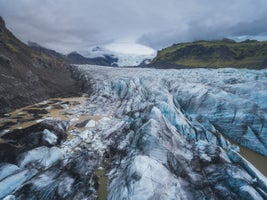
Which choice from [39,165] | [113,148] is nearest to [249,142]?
[113,148]

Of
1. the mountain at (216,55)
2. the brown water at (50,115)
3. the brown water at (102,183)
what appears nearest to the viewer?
the brown water at (102,183)

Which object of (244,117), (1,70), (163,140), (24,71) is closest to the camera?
(163,140)

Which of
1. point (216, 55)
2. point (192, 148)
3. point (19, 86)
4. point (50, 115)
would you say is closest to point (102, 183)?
point (192, 148)

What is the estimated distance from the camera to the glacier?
758cm

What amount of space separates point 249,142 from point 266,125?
157 centimetres

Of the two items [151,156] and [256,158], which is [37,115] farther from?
[256,158]

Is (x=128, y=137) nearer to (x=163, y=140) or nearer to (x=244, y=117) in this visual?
(x=163, y=140)

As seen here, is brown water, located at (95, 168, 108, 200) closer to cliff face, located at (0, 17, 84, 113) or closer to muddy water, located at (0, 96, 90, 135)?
muddy water, located at (0, 96, 90, 135)

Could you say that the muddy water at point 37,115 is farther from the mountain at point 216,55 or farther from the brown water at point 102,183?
the mountain at point 216,55

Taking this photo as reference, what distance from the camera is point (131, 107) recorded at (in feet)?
57.2

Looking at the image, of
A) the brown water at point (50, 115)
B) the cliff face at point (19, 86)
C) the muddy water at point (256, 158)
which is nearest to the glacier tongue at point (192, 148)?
the muddy water at point (256, 158)

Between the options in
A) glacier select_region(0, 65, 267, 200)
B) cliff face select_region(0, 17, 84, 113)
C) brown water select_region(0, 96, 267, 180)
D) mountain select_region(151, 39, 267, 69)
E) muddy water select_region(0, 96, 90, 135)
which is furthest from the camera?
mountain select_region(151, 39, 267, 69)

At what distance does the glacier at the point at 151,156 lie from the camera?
7.58 meters

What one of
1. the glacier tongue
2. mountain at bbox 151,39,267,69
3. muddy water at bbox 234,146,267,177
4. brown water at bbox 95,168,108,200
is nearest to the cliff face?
the glacier tongue
